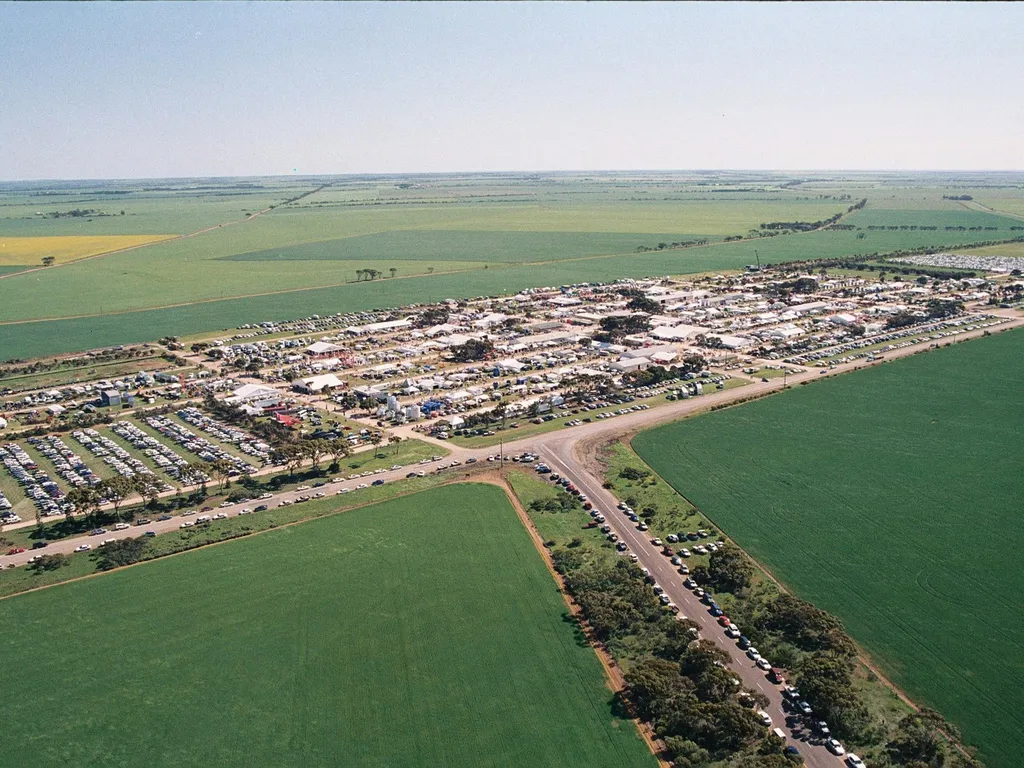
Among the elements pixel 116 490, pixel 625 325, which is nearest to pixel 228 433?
pixel 116 490

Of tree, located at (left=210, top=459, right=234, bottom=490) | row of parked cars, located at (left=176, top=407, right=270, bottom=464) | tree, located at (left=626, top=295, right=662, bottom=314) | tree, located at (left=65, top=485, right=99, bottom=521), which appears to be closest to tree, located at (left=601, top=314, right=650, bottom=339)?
tree, located at (left=626, top=295, right=662, bottom=314)

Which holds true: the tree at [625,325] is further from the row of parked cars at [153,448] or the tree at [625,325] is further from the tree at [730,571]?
the tree at [730,571]

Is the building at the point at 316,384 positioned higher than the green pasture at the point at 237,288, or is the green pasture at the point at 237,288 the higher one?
the green pasture at the point at 237,288

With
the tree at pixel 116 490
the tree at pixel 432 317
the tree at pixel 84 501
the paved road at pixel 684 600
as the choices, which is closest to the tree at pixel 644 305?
the tree at pixel 432 317

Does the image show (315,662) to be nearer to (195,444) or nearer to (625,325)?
(195,444)

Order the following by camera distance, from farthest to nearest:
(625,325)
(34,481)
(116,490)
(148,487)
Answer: (625,325), (34,481), (148,487), (116,490)

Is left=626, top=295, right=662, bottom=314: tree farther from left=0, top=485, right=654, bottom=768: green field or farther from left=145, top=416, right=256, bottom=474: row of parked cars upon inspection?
left=0, top=485, right=654, bottom=768: green field
